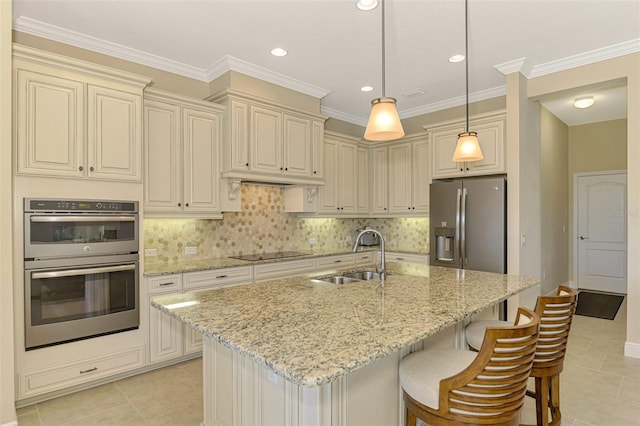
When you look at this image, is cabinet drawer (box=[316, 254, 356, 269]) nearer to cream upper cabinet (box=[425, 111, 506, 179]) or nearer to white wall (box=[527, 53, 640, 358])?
A: cream upper cabinet (box=[425, 111, 506, 179])

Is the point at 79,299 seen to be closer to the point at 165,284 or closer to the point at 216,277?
the point at 165,284

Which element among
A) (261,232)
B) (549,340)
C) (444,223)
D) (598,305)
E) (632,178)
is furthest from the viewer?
(598,305)

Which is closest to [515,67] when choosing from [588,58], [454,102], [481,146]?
[588,58]

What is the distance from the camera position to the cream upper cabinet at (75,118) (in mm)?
2447

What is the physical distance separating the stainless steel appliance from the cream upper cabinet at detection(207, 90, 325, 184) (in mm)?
1112

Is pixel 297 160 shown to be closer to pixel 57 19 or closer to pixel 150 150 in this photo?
pixel 150 150

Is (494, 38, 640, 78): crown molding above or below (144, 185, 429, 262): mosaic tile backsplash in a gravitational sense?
above

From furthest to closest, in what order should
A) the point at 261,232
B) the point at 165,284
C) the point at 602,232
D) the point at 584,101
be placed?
the point at 602,232 < the point at 584,101 < the point at 261,232 < the point at 165,284

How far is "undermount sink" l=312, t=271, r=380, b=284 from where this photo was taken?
2.61 meters

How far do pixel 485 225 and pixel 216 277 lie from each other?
2790 mm

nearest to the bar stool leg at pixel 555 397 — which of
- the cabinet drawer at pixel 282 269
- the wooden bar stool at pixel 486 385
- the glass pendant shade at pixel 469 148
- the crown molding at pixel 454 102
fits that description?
the wooden bar stool at pixel 486 385

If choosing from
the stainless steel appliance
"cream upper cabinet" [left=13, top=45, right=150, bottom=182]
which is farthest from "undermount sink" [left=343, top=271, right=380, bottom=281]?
"cream upper cabinet" [left=13, top=45, right=150, bottom=182]

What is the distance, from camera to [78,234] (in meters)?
2.64

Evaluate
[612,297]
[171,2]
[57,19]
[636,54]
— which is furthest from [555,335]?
[612,297]
